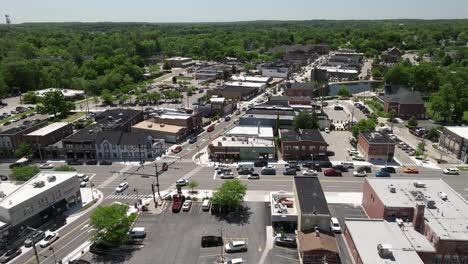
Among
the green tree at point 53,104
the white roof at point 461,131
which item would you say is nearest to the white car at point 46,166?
the green tree at point 53,104

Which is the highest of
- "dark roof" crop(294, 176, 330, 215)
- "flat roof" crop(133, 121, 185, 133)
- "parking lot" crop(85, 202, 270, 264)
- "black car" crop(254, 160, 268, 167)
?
"flat roof" crop(133, 121, 185, 133)

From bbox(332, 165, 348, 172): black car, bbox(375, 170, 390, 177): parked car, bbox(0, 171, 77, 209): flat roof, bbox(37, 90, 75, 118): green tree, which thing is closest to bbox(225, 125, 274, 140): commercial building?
bbox(332, 165, 348, 172): black car

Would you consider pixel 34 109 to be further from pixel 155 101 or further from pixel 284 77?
pixel 284 77

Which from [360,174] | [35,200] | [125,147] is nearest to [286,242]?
[360,174]

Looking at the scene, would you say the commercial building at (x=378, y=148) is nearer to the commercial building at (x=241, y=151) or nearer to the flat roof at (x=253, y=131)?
the commercial building at (x=241, y=151)

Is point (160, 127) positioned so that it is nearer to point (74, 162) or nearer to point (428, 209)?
point (74, 162)

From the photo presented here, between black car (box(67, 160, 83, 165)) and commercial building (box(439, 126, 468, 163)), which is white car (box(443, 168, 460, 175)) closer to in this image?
commercial building (box(439, 126, 468, 163))

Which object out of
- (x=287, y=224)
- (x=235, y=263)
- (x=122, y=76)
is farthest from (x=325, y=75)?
(x=235, y=263)
